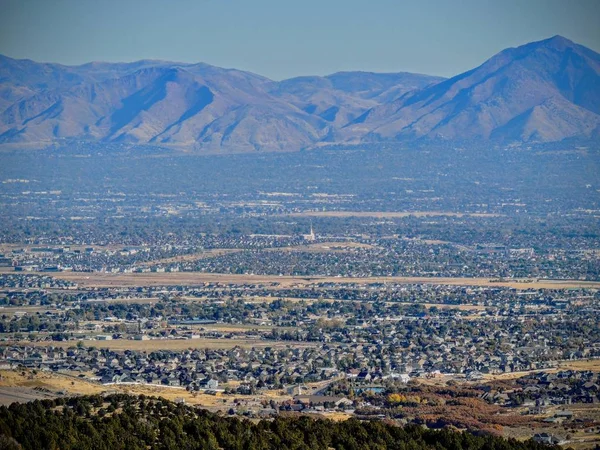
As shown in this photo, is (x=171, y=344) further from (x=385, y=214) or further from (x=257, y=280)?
(x=385, y=214)

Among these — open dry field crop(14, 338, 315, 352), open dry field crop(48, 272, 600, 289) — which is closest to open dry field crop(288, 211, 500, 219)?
open dry field crop(48, 272, 600, 289)

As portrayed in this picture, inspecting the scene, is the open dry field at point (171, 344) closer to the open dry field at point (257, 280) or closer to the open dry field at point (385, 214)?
the open dry field at point (257, 280)

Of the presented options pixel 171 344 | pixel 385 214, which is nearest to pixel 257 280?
pixel 171 344

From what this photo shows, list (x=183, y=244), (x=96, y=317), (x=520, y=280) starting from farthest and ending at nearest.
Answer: (x=183, y=244)
(x=520, y=280)
(x=96, y=317)

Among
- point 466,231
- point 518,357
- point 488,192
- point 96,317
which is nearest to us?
point 518,357

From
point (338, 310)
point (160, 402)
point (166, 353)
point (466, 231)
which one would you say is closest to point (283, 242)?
point (466, 231)

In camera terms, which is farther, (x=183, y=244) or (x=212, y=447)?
(x=183, y=244)

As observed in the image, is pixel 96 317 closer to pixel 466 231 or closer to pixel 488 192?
pixel 466 231
